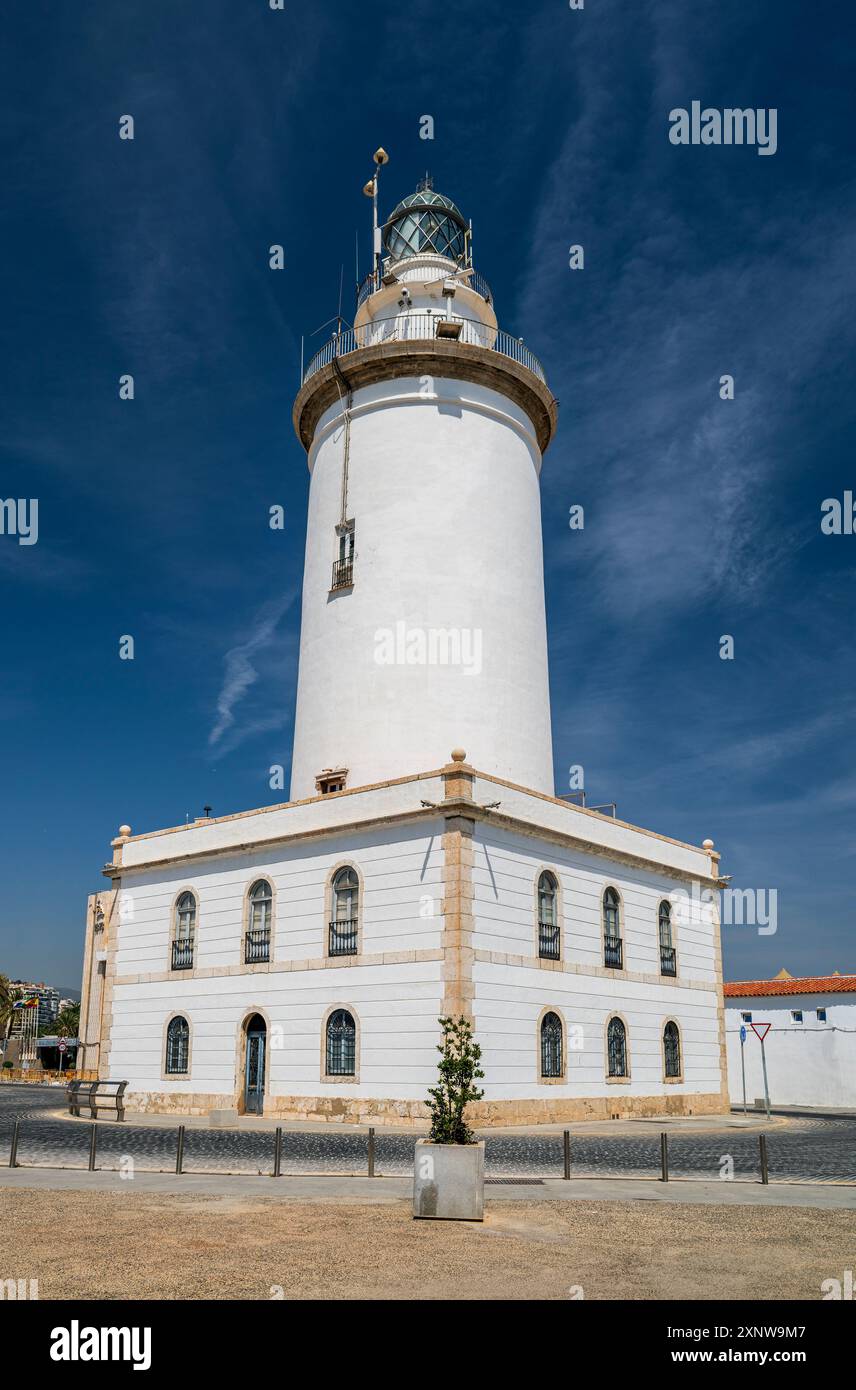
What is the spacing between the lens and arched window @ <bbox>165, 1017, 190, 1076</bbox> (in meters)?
29.1

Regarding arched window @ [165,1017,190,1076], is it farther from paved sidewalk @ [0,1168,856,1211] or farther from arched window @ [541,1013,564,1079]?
paved sidewalk @ [0,1168,856,1211]

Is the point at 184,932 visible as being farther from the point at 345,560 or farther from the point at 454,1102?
the point at 454,1102

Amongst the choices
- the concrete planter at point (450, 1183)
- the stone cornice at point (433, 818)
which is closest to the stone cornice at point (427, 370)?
the stone cornice at point (433, 818)

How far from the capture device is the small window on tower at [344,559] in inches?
1198

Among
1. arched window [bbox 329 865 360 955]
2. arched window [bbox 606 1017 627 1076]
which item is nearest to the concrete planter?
arched window [bbox 329 865 360 955]

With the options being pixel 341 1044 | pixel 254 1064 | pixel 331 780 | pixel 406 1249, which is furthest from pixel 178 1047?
pixel 406 1249

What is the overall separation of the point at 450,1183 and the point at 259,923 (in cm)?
1753

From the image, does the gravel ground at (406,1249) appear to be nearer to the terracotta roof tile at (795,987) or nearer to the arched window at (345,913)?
the arched window at (345,913)

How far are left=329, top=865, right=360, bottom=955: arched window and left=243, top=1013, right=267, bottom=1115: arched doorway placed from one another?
3260 millimetres

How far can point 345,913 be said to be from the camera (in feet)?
84.3

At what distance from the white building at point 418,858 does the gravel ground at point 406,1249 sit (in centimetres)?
1146

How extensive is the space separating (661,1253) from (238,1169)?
7.81 metres
